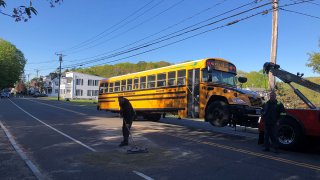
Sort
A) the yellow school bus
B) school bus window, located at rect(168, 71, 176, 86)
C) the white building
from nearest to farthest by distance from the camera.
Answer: the yellow school bus → school bus window, located at rect(168, 71, 176, 86) → the white building

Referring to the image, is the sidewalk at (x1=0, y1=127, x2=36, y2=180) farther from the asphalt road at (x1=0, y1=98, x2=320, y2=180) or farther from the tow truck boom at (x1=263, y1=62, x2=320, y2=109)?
the tow truck boom at (x1=263, y1=62, x2=320, y2=109)

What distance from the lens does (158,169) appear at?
26.5ft

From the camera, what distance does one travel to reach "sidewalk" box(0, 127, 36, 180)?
745 cm

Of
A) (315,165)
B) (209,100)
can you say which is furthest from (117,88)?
(315,165)

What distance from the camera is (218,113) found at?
1438 centimetres

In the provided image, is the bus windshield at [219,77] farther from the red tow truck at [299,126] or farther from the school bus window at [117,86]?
the school bus window at [117,86]

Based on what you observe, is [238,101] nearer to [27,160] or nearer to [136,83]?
[27,160]

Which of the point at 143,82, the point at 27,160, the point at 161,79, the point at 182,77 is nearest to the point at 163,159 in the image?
the point at 27,160

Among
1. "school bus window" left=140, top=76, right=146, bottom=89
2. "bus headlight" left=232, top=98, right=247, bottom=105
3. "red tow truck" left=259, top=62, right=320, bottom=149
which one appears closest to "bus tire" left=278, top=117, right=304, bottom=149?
"red tow truck" left=259, top=62, right=320, bottom=149

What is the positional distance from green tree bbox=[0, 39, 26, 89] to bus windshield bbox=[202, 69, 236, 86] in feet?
298

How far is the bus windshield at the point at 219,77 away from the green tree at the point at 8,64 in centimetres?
9087

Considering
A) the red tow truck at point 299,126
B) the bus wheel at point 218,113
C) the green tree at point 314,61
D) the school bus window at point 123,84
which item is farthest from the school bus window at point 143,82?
the green tree at point 314,61

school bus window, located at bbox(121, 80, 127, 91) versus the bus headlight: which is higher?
school bus window, located at bbox(121, 80, 127, 91)

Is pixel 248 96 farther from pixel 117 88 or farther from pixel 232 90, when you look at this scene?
pixel 117 88
